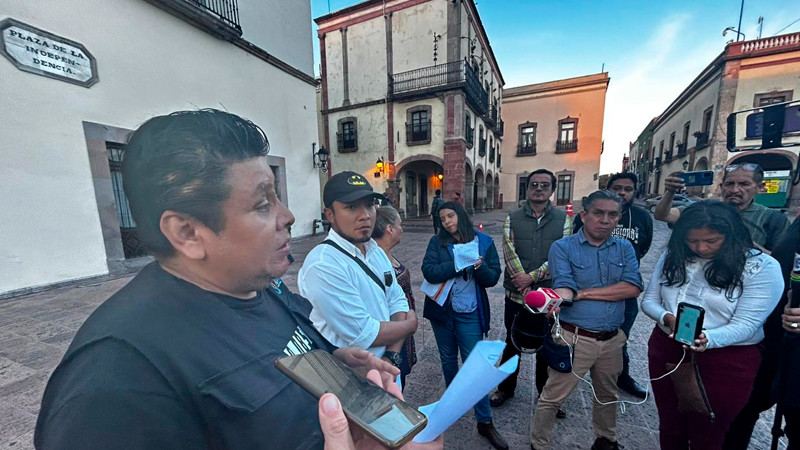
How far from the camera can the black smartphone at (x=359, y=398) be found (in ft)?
1.93

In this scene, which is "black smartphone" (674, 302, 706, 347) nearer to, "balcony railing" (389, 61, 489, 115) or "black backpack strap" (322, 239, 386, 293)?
"black backpack strap" (322, 239, 386, 293)

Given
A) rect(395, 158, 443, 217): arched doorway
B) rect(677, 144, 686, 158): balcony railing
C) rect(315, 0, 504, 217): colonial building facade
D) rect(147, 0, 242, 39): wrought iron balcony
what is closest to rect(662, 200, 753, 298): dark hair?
rect(147, 0, 242, 39): wrought iron balcony

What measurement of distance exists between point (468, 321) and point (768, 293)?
66.5 inches

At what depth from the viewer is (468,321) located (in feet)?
7.71

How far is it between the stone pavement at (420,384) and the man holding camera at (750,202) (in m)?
1.45

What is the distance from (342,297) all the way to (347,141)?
52.9 ft

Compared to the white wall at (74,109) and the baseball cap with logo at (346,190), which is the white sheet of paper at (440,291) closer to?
the baseball cap with logo at (346,190)

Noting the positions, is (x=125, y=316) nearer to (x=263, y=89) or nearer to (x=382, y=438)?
(x=382, y=438)

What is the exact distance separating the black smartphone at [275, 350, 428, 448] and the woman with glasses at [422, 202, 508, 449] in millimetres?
1619

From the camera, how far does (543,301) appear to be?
6.02 feet

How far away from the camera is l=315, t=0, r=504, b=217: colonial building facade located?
1384 centimetres

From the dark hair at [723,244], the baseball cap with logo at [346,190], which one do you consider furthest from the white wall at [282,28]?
the dark hair at [723,244]

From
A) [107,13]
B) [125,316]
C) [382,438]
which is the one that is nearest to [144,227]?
[125,316]

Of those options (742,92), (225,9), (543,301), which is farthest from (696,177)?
(742,92)
